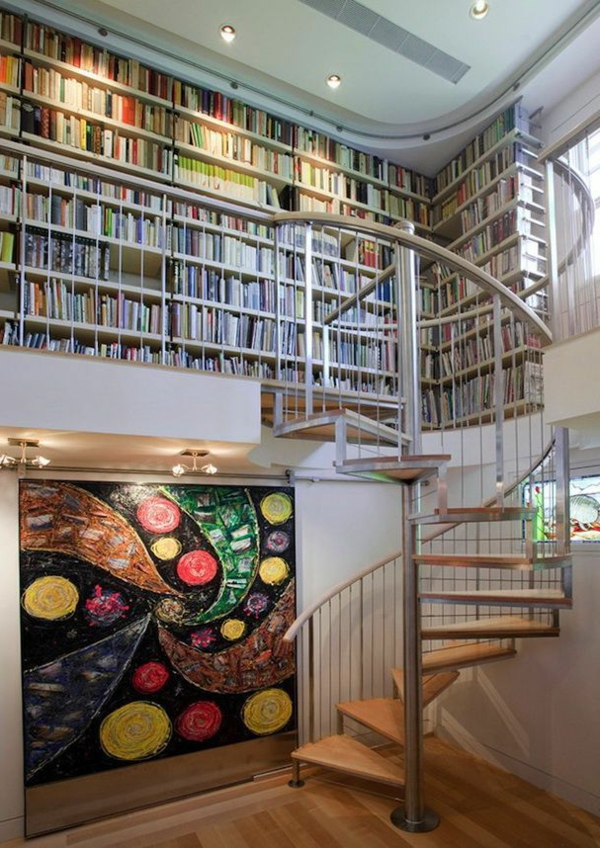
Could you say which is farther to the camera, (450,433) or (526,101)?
(526,101)

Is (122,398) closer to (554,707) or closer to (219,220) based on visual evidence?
(219,220)

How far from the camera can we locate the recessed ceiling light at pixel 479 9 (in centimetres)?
385

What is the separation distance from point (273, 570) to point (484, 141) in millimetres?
3853

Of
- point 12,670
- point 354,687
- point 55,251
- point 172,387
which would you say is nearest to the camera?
point 172,387

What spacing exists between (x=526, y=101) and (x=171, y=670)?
494 centimetres

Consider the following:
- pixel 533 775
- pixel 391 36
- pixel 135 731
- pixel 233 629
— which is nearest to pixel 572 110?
pixel 391 36

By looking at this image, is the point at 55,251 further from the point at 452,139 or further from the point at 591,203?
the point at 452,139

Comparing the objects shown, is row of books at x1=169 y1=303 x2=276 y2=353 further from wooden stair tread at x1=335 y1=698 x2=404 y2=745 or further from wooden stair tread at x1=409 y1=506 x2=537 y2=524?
wooden stair tread at x1=335 y1=698 x2=404 y2=745

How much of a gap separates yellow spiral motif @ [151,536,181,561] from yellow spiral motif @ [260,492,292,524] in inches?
26.2

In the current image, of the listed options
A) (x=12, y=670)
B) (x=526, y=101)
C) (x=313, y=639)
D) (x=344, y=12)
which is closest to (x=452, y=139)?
(x=526, y=101)

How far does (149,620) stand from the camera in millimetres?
3771

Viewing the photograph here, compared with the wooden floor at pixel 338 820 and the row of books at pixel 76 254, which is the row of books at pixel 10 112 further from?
the wooden floor at pixel 338 820

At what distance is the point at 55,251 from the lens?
3.65 meters

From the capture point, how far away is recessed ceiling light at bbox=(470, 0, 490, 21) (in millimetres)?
3846
